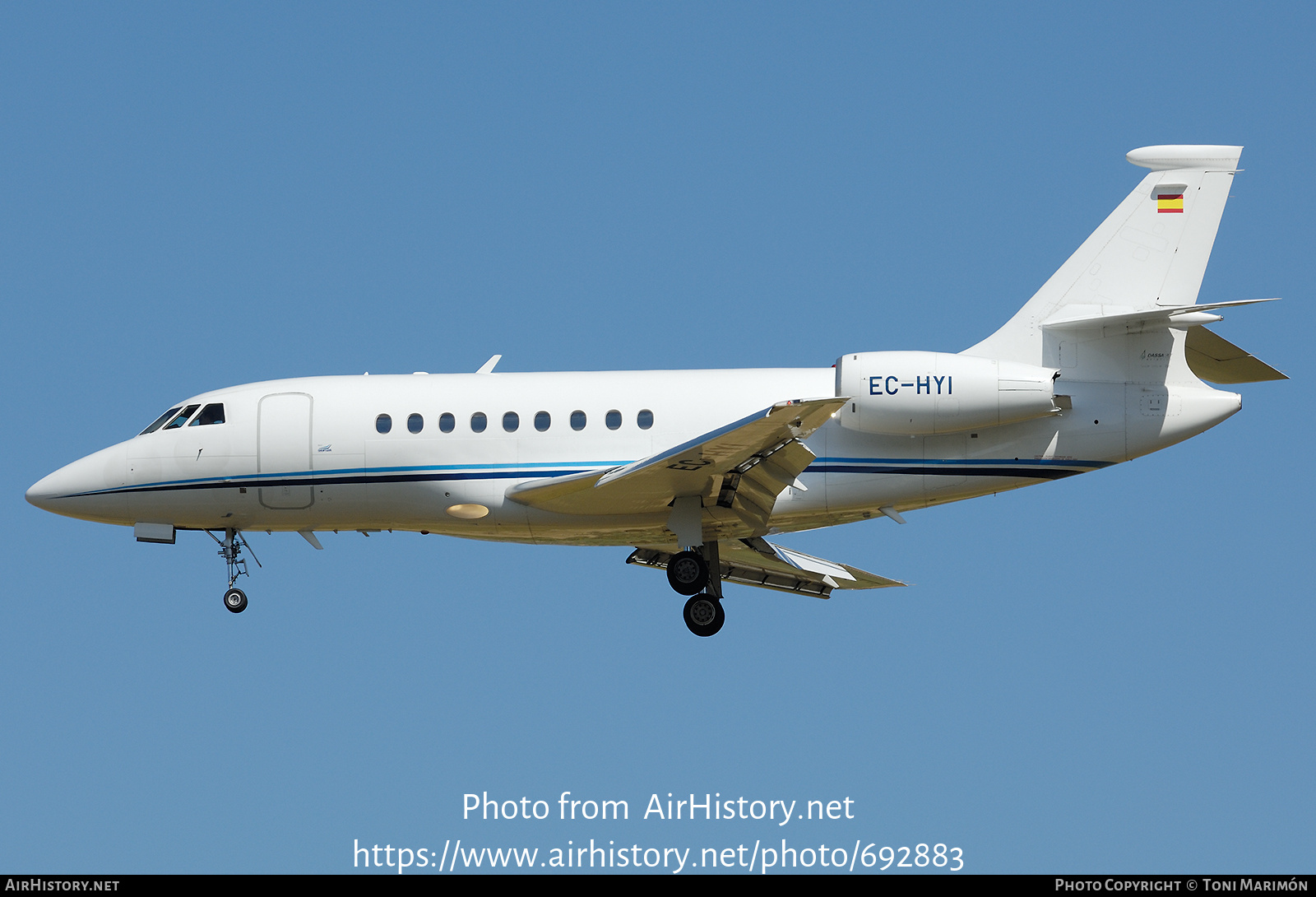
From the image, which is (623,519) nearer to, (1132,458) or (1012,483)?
(1012,483)

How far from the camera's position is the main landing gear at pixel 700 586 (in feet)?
74.1

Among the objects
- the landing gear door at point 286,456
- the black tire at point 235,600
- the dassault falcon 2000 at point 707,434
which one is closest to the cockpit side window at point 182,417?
the dassault falcon 2000 at point 707,434

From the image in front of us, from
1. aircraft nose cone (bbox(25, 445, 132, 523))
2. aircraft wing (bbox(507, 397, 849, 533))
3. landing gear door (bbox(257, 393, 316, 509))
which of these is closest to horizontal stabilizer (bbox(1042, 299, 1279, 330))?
aircraft wing (bbox(507, 397, 849, 533))

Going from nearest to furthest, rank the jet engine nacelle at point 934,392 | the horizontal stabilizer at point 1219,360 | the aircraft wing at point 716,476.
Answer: the aircraft wing at point 716,476 → the jet engine nacelle at point 934,392 → the horizontal stabilizer at point 1219,360

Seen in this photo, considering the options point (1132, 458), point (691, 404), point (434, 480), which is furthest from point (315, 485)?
point (1132, 458)

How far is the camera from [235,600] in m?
23.7

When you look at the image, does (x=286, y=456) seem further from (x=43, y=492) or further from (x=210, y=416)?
(x=43, y=492)

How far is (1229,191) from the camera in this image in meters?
22.6

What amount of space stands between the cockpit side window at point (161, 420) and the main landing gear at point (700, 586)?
7775 mm

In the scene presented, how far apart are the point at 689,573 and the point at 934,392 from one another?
430 centimetres

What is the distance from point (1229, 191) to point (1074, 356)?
328cm

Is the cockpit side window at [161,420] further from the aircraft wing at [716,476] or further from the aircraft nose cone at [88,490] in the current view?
the aircraft wing at [716,476]

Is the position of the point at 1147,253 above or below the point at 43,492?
above

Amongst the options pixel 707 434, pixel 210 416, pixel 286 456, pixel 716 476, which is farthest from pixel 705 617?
pixel 210 416
